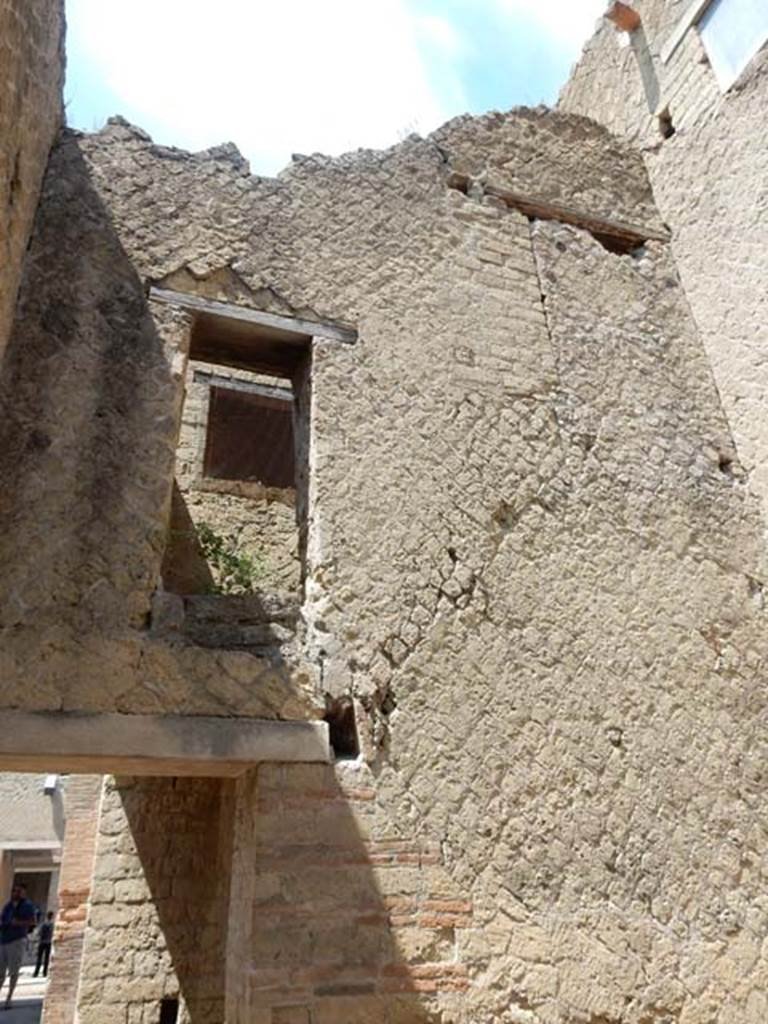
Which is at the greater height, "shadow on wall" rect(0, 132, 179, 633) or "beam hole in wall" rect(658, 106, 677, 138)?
"beam hole in wall" rect(658, 106, 677, 138)

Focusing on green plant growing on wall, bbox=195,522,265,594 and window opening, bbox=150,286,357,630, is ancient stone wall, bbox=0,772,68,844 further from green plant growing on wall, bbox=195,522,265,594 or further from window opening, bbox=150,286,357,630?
green plant growing on wall, bbox=195,522,265,594

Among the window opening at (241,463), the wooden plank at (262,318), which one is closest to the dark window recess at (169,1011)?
the window opening at (241,463)

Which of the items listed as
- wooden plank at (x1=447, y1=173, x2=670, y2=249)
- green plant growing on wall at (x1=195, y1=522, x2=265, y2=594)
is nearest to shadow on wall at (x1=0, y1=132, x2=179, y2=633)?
Answer: green plant growing on wall at (x1=195, y1=522, x2=265, y2=594)

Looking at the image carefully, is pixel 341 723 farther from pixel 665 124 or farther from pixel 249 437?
pixel 249 437

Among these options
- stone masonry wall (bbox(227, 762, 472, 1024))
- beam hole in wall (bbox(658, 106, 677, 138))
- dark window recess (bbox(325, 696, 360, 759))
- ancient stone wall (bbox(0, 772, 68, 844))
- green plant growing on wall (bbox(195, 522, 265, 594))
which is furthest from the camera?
ancient stone wall (bbox(0, 772, 68, 844))

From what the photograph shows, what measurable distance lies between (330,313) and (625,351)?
1798 mm

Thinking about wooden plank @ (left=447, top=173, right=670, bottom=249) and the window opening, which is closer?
the window opening

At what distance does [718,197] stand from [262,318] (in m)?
3.02

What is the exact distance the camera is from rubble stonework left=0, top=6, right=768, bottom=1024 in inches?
113

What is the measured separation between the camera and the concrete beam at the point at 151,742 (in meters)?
2.70

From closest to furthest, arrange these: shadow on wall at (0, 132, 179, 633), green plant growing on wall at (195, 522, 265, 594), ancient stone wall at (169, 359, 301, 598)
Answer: shadow on wall at (0, 132, 179, 633)
green plant growing on wall at (195, 522, 265, 594)
ancient stone wall at (169, 359, 301, 598)

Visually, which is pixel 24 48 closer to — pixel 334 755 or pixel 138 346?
pixel 138 346

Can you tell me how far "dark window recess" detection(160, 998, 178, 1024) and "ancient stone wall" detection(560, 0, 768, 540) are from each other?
13.5ft

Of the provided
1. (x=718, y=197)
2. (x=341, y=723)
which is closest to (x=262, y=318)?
(x=341, y=723)
